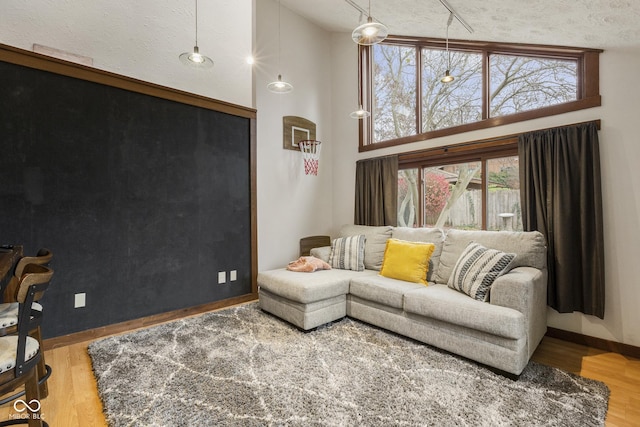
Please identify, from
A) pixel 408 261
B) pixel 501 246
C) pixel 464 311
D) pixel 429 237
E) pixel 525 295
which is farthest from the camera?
pixel 429 237

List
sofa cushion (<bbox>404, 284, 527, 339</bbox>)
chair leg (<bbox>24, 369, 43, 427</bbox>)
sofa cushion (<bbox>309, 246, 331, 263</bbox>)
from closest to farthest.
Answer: chair leg (<bbox>24, 369, 43, 427</bbox>) < sofa cushion (<bbox>404, 284, 527, 339</bbox>) < sofa cushion (<bbox>309, 246, 331, 263</bbox>)

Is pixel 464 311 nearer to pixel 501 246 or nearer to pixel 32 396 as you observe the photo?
pixel 501 246

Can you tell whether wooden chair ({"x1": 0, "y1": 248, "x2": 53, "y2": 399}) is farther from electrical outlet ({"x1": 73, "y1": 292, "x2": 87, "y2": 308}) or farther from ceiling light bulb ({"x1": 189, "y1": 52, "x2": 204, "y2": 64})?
ceiling light bulb ({"x1": 189, "y1": 52, "x2": 204, "y2": 64})

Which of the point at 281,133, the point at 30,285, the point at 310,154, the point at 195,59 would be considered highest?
the point at 195,59

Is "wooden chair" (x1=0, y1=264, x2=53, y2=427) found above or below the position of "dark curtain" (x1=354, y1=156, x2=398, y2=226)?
below

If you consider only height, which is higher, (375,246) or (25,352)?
(375,246)

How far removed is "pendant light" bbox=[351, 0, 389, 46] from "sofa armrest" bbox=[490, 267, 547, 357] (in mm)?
1998

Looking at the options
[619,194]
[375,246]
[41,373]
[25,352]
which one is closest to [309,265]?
[375,246]

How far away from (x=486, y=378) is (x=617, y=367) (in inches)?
45.2

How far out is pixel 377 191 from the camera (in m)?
4.48

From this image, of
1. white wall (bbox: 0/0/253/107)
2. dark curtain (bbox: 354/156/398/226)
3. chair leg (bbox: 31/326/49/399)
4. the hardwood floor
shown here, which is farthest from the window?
chair leg (bbox: 31/326/49/399)

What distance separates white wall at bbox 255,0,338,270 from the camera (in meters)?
4.29

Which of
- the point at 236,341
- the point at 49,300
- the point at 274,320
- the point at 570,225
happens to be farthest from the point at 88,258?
the point at 570,225

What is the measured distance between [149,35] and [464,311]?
14.2ft
